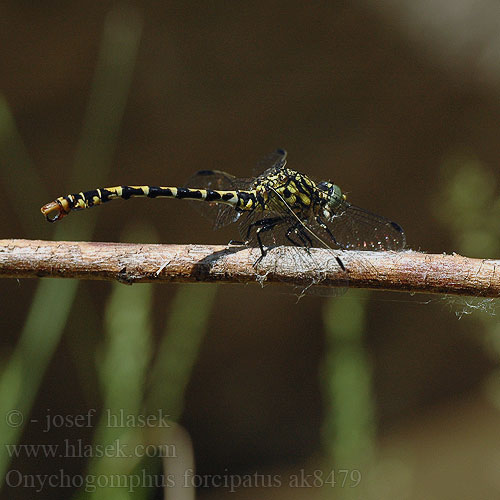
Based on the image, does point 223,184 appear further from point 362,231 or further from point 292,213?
point 362,231

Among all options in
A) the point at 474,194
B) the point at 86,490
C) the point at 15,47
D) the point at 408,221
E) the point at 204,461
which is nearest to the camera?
the point at 474,194

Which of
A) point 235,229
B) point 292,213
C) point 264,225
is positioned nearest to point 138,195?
point 264,225

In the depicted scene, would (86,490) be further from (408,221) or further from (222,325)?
(408,221)

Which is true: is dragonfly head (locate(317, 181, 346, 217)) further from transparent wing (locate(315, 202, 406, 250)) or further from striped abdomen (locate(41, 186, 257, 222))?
striped abdomen (locate(41, 186, 257, 222))

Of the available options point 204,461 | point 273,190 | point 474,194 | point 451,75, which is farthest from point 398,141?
point 204,461

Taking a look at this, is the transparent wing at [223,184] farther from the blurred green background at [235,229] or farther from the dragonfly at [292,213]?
the blurred green background at [235,229]
